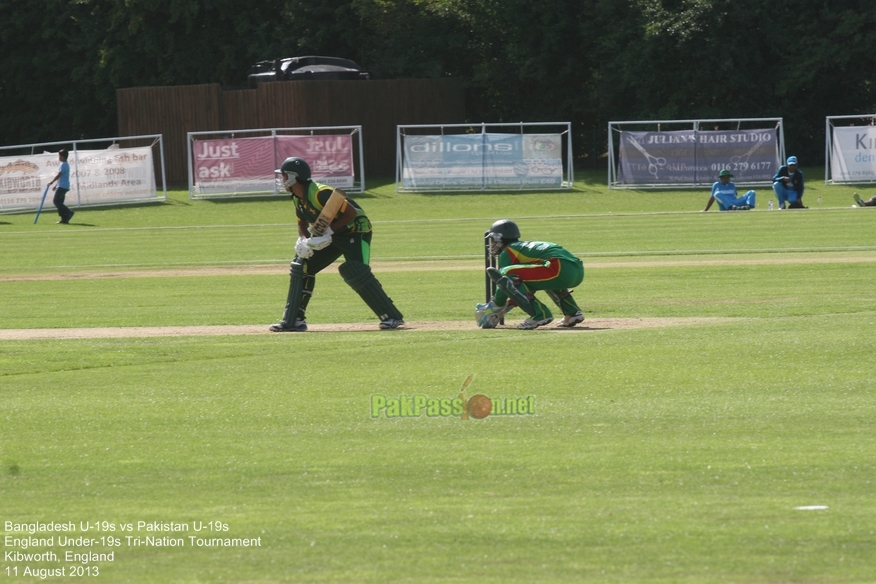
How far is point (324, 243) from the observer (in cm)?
1352

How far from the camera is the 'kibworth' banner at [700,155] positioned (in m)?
37.6

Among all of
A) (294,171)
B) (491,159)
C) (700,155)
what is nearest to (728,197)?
(700,155)

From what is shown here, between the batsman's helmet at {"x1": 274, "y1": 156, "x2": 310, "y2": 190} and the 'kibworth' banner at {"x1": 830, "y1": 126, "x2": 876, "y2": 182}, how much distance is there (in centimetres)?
2744

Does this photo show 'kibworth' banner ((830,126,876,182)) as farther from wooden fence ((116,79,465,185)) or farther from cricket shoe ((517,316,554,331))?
cricket shoe ((517,316,554,331))

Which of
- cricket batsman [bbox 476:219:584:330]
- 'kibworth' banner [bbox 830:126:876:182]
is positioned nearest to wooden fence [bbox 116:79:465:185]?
'kibworth' banner [bbox 830:126:876:182]

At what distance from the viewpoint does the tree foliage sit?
4312cm

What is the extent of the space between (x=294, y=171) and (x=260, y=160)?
25.3 meters

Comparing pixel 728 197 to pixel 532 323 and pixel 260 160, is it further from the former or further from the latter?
pixel 532 323

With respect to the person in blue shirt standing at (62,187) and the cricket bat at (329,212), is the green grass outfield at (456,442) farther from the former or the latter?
the person in blue shirt standing at (62,187)

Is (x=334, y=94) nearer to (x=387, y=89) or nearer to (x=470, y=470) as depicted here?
(x=387, y=89)

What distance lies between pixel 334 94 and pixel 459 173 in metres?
7.11

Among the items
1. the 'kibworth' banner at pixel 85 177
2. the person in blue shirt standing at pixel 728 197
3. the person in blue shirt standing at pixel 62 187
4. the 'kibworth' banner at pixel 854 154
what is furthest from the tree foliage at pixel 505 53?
the person in blue shirt standing at pixel 62 187

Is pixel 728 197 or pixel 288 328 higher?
pixel 728 197

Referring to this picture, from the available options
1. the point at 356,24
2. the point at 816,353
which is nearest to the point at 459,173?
the point at 356,24
